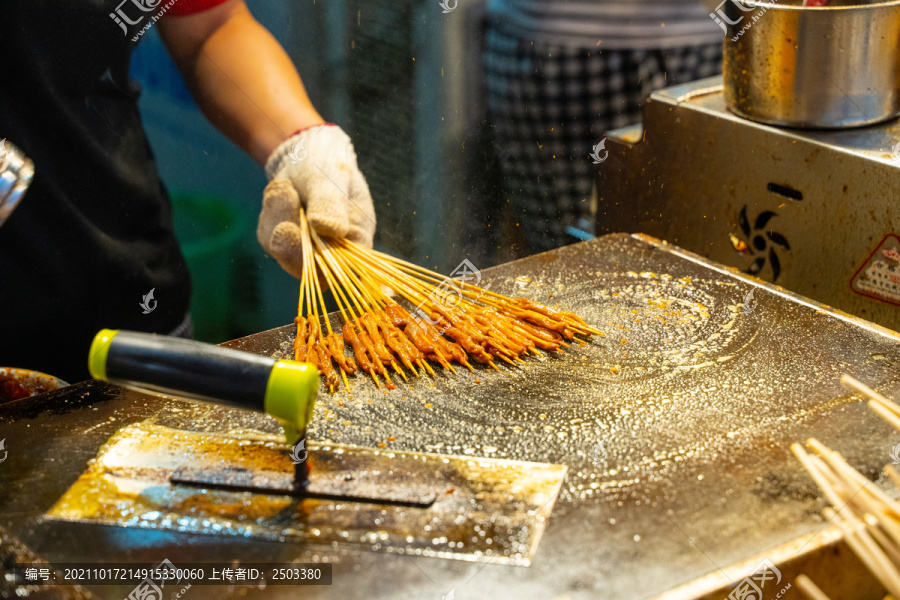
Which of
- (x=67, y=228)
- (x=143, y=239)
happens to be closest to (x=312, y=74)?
(x=143, y=239)

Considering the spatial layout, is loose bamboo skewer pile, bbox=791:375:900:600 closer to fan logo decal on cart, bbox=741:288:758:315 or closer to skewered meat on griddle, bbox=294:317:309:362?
fan logo decal on cart, bbox=741:288:758:315

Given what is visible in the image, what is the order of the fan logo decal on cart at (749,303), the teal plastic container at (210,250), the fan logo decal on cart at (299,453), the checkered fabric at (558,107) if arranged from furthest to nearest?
the checkered fabric at (558,107)
the teal plastic container at (210,250)
the fan logo decal on cart at (749,303)
the fan logo decal on cart at (299,453)

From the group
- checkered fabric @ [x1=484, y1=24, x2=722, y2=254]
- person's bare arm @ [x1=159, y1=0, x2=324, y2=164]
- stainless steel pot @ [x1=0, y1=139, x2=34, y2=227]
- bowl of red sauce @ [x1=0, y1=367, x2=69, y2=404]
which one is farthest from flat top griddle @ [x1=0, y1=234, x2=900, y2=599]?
checkered fabric @ [x1=484, y1=24, x2=722, y2=254]

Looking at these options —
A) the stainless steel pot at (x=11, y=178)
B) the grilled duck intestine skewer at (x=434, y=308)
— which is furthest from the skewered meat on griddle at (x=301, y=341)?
the stainless steel pot at (x=11, y=178)

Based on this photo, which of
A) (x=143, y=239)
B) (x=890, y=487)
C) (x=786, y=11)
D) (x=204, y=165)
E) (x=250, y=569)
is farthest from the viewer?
(x=204, y=165)

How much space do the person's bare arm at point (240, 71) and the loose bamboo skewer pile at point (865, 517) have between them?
186cm

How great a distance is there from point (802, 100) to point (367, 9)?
7.52 ft

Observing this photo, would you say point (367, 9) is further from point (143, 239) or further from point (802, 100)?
point (802, 100)

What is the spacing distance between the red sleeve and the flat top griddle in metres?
1.17

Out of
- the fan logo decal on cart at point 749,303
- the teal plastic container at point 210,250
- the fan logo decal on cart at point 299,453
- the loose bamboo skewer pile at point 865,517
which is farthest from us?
the teal plastic container at point 210,250

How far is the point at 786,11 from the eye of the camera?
2059 mm

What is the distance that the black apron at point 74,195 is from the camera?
7.04 ft

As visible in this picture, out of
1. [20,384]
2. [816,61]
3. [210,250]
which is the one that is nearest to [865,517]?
[816,61]

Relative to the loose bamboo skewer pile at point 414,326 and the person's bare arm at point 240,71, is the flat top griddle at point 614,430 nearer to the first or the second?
the loose bamboo skewer pile at point 414,326
